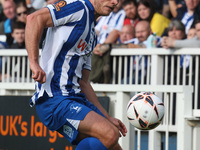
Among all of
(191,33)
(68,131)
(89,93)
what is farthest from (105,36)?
(68,131)

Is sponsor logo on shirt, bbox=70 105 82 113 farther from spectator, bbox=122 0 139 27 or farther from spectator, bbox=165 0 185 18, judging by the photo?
spectator, bbox=165 0 185 18

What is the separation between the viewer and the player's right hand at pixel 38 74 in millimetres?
3898

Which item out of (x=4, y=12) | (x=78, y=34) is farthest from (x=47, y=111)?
(x=4, y=12)

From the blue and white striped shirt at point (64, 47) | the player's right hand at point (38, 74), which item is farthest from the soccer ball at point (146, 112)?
the player's right hand at point (38, 74)

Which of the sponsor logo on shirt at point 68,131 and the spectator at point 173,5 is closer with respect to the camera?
the sponsor logo on shirt at point 68,131

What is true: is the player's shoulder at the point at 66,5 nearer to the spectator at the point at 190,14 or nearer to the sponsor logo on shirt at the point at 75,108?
the sponsor logo on shirt at the point at 75,108

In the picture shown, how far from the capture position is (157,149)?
6.27 meters

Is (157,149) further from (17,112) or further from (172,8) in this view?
(172,8)

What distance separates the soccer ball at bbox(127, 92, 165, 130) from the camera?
187 inches

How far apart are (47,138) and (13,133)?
580 millimetres

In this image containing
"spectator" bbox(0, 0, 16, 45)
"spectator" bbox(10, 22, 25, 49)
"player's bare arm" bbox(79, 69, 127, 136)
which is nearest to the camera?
"player's bare arm" bbox(79, 69, 127, 136)

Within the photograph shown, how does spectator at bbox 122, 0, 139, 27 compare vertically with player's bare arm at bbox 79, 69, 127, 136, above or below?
above

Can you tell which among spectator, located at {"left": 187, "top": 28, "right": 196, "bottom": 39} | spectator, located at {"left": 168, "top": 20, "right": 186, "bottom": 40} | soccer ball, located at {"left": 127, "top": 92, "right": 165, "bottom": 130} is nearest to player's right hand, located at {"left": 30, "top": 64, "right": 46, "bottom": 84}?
soccer ball, located at {"left": 127, "top": 92, "right": 165, "bottom": 130}

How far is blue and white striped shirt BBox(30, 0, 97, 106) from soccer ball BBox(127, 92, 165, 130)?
803 millimetres
